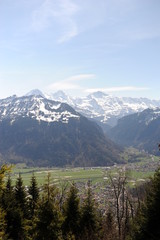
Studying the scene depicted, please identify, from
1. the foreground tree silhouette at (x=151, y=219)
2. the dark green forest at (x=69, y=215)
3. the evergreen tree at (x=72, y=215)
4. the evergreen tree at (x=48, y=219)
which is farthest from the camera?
the evergreen tree at (x=72, y=215)

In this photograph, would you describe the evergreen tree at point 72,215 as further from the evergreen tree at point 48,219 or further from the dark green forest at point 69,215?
the evergreen tree at point 48,219

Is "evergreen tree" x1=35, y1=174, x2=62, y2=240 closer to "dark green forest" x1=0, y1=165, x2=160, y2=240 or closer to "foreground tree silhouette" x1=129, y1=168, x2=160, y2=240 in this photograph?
"dark green forest" x1=0, y1=165, x2=160, y2=240

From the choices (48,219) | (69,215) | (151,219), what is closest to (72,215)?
(69,215)

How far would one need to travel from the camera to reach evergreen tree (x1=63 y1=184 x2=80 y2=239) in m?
44.0

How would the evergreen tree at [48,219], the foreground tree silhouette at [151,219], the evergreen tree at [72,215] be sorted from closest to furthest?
1. the foreground tree silhouette at [151,219]
2. the evergreen tree at [48,219]
3. the evergreen tree at [72,215]

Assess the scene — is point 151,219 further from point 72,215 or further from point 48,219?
point 72,215

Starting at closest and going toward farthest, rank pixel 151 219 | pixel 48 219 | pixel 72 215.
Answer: pixel 151 219 → pixel 48 219 → pixel 72 215

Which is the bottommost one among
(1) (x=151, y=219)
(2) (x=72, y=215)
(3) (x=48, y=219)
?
(2) (x=72, y=215)

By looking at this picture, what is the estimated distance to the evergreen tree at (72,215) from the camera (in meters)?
44.0

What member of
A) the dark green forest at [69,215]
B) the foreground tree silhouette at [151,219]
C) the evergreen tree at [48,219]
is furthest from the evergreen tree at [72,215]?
the foreground tree silhouette at [151,219]

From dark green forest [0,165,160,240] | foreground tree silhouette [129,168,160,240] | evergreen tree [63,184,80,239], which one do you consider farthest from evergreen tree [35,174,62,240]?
foreground tree silhouette [129,168,160,240]

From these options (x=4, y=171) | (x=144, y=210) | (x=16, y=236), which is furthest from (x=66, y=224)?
(x=4, y=171)

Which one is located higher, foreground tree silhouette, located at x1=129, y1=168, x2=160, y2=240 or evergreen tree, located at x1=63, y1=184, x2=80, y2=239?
foreground tree silhouette, located at x1=129, y1=168, x2=160, y2=240

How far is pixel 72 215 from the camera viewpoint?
146 ft
